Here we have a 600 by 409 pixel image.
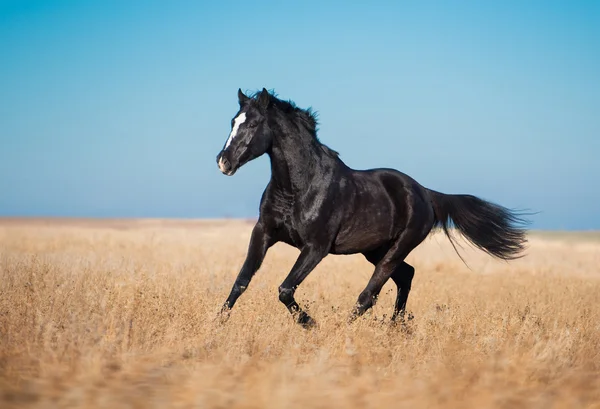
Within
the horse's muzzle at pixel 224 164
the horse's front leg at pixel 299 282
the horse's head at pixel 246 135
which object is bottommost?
the horse's front leg at pixel 299 282

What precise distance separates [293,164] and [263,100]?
775 millimetres

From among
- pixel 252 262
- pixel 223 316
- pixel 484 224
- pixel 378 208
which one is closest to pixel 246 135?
pixel 252 262

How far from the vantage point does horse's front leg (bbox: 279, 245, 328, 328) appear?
747 cm

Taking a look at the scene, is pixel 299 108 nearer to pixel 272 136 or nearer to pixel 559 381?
pixel 272 136

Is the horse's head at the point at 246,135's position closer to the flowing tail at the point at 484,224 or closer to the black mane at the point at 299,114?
the black mane at the point at 299,114

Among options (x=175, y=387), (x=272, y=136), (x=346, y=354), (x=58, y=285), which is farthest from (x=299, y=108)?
(x=175, y=387)

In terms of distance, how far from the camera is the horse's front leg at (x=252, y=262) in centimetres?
756

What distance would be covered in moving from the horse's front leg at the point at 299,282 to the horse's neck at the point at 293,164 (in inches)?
28.3

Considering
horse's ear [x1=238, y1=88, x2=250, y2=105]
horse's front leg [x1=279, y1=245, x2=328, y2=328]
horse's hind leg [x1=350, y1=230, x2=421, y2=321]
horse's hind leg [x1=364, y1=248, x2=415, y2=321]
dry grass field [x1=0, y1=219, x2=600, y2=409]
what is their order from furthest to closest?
horse's hind leg [x1=364, y1=248, x2=415, y2=321]
horse's hind leg [x1=350, y1=230, x2=421, y2=321]
horse's ear [x1=238, y1=88, x2=250, y2=105]
horse's front leg [x1=279, y1=245, x2=328, y2=328]
dry grass field [x1=0, y1=219, x2=600, y2=409]

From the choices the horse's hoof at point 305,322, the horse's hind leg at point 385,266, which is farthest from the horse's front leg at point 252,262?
the horse's hind leg at point 385,266

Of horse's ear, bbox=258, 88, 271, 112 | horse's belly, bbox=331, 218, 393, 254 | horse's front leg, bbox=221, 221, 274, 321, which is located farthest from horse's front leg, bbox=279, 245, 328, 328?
horse's ear, bbox=258, 88, 271, 112

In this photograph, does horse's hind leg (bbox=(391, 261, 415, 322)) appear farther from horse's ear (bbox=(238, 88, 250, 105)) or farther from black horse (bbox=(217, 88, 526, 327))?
horse's ear (bbox=(238, 88, 250, 105))

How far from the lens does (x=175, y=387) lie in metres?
4.75

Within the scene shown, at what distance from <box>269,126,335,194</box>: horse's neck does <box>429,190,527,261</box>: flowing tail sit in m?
2.69
